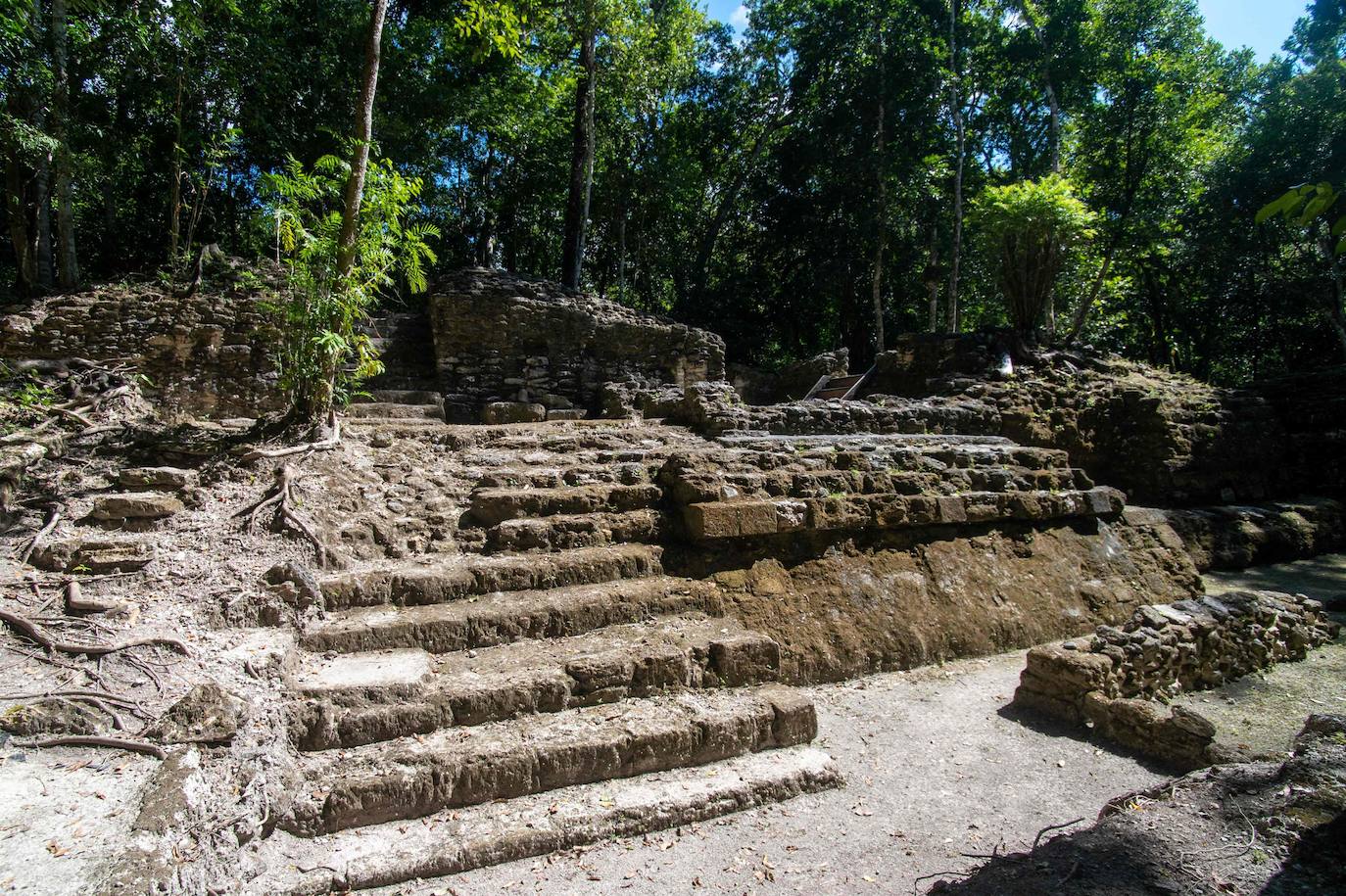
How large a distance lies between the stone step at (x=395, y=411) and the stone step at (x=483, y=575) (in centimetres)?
530

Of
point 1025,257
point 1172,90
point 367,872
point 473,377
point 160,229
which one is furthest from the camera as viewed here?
point 1172,90

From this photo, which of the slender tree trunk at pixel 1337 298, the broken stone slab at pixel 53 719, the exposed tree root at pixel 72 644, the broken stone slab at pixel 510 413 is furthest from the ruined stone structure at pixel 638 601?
the slender tree trunk at pixel 1337 298

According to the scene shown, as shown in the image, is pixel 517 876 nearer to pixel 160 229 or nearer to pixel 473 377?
pixel 473 377

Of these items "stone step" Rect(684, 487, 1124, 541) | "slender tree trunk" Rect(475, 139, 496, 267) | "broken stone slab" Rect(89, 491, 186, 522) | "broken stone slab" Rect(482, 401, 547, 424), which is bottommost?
"broken stone slab" Rect(89, 491, 186, 522)

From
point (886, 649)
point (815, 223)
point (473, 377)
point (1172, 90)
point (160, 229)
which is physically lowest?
point (886, 649)

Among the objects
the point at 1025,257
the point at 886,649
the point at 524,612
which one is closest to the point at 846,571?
the point at 886,649

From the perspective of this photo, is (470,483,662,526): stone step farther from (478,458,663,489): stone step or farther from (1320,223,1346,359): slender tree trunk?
(1320,223,1346,359): slender tree trunk

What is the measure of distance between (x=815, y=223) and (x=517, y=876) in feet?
71.2

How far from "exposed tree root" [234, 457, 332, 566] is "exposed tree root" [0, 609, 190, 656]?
973 mm

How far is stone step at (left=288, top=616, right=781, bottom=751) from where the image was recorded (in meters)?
2.94

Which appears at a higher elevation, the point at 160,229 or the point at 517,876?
the point at 160,229

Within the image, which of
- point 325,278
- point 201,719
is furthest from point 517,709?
point 325,278

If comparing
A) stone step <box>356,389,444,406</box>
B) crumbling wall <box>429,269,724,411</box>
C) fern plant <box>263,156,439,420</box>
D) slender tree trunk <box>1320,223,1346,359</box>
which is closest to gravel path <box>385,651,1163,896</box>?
fern plant <box>263,156,439,420</box>

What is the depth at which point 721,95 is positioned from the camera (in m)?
22.2
